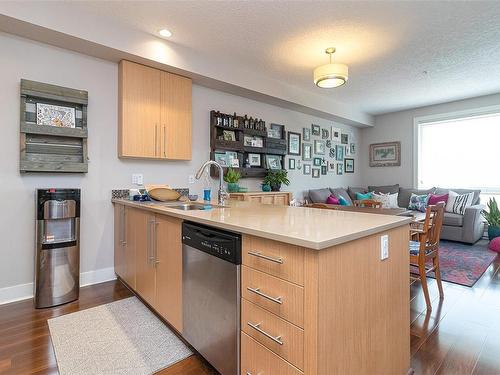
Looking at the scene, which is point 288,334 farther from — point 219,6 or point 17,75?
point 17,75

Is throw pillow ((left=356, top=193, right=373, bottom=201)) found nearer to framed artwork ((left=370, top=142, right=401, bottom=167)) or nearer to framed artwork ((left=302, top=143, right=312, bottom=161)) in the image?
framed artwork ((left=370, top=142, right=401, bottom=167))

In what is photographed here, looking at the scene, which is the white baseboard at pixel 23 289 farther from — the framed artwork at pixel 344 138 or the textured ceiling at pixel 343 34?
the framed artwork at pixel 344 138

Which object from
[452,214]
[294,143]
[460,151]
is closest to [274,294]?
[294,143]

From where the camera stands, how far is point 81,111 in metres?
2.77

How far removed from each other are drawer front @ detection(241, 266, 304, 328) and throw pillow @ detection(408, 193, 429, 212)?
5071 mm

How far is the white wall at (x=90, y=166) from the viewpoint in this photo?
2.46 metres

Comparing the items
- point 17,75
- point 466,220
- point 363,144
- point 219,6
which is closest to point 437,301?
point 466,220

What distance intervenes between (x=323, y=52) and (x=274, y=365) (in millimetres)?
3324

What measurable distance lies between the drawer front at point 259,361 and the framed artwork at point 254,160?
10.7ft

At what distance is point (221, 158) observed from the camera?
13.1ft

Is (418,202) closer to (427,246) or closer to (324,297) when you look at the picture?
(427,246)

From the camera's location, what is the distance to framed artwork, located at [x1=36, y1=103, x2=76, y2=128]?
8.41 ft

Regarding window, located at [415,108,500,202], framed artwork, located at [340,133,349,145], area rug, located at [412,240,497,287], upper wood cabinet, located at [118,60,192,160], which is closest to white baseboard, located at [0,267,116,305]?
upper wood cabinet, located at [118,60,192,160]

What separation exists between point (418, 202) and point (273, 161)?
9.93 feet
